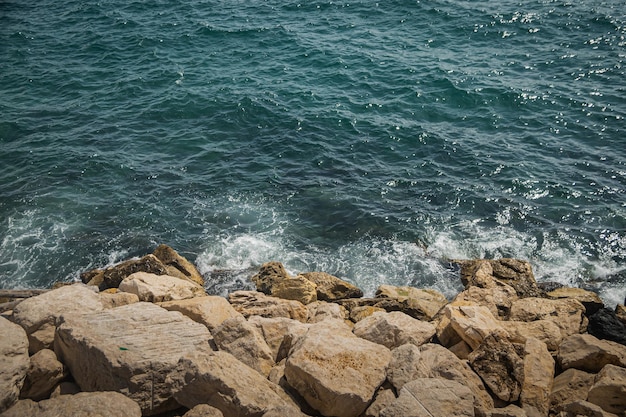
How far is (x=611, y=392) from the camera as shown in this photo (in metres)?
→ 10.6

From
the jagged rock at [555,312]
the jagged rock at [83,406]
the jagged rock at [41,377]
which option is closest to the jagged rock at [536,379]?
the jagged rock at [555,312]

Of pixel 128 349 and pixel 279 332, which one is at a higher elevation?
pixel 128 349

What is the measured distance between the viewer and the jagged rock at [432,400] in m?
9.72

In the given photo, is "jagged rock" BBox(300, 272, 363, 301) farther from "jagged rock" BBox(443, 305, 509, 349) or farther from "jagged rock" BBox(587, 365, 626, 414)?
"jagged rock" BBox(587, 365, 626, 414)

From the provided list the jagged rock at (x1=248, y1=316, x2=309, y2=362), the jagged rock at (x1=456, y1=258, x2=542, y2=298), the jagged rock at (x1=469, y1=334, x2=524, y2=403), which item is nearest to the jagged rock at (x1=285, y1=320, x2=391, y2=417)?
the jagged rock at (x1=248, y1=316, x2=309, y2=362)

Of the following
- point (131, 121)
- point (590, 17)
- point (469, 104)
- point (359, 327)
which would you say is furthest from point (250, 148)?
point (590, 17)

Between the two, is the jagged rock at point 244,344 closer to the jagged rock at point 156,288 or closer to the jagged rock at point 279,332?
the jagged rock at point 279,332

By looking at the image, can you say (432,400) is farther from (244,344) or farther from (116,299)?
(116,299)

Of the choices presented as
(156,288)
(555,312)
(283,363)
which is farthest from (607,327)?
(156,288)

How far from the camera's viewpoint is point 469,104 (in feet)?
102

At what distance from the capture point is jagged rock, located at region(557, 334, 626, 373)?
1208 cm

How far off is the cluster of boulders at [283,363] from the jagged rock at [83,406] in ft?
0.08

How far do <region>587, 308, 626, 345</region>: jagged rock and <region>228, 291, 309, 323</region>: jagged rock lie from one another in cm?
890

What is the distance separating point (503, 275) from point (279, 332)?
31.6ft
